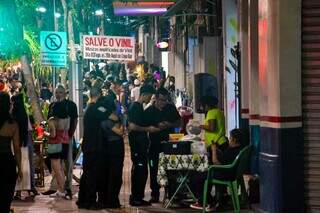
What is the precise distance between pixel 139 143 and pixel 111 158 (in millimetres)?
557

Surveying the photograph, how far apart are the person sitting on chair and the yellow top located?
0.20 metres

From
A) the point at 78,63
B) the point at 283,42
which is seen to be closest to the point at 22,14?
the point at 78,63

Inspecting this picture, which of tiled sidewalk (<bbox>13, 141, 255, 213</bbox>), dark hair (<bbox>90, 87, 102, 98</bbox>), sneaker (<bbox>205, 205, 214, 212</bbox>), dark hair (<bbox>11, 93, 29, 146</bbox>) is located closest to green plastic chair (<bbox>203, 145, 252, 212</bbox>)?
sneaker (<bbox>205, 205, 214, 212</bbox>)

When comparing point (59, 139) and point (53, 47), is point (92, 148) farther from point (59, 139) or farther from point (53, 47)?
point (53, 47)

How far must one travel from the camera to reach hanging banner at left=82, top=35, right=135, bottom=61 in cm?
1614

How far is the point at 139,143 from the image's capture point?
12.9m

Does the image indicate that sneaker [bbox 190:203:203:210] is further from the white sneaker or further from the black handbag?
the white sneaker

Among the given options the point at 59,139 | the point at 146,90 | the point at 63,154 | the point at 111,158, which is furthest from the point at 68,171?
the point at 146,90

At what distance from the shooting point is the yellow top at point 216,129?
41.2ft

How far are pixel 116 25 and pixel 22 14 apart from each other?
3167 cm

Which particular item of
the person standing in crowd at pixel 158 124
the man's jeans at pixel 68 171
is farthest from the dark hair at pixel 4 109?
the man's jeans at pixel 68 171

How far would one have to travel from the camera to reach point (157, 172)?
509 inches

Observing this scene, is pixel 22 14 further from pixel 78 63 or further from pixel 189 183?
pixel 189 183

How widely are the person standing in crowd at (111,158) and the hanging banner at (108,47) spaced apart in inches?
144
